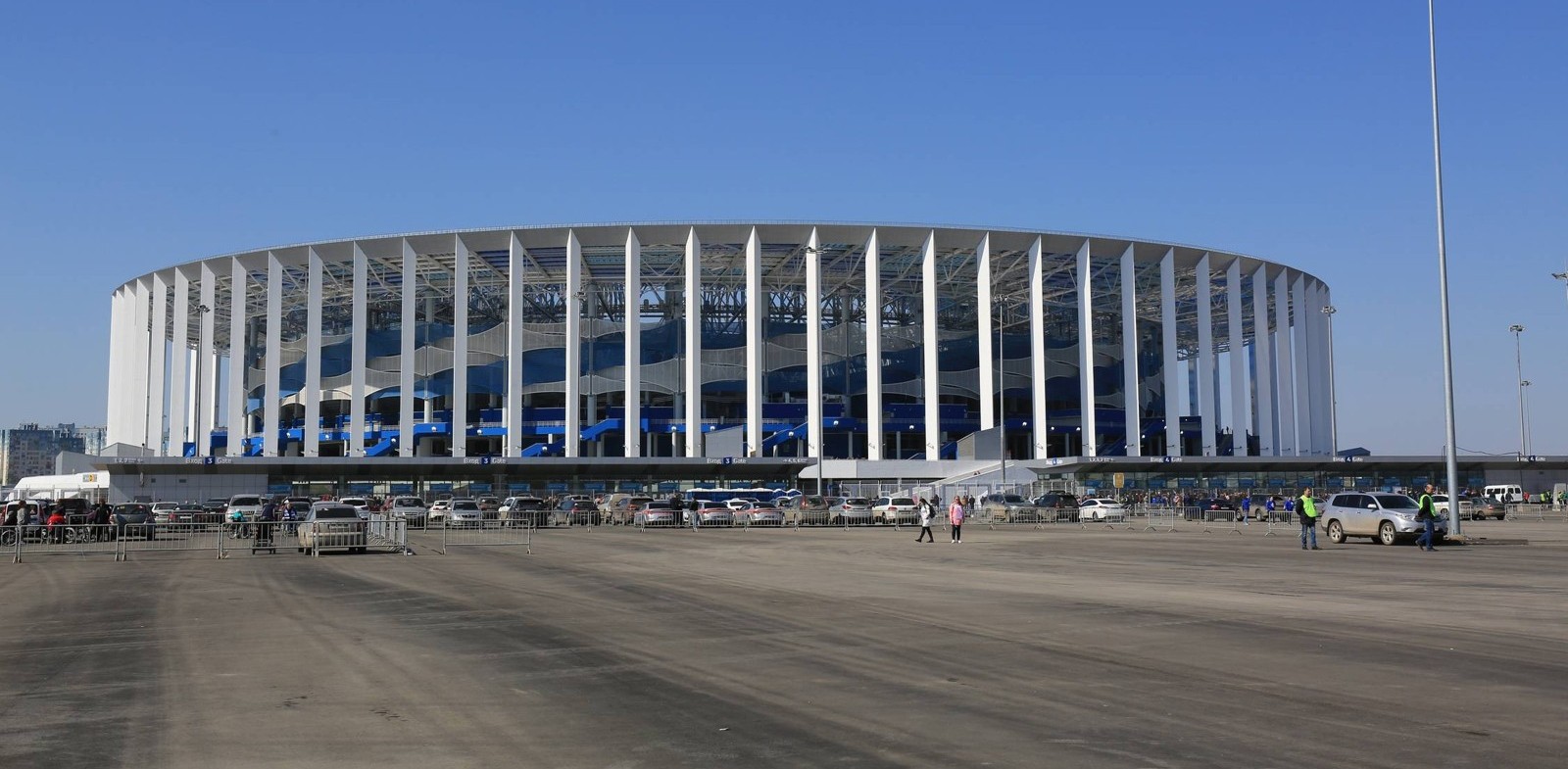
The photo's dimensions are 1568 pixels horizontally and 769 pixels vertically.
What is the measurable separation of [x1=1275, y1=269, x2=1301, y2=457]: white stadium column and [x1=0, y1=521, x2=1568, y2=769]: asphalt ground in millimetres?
77707

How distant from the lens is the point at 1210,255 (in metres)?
92.4

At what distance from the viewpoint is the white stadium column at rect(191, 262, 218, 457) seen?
91188mm

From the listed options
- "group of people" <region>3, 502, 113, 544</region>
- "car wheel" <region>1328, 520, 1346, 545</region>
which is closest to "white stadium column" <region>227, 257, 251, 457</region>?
"group of people" <region>3, 502, 113, 544</region>

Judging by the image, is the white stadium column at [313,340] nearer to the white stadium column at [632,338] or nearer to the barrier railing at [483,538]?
the white stadium column at [632,338]

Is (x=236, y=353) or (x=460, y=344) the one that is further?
(x=236, y=353)

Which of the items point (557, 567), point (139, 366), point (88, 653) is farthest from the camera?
point (139, 366)

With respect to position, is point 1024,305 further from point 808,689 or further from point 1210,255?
point 808,689

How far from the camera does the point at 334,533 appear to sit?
33.0 metres

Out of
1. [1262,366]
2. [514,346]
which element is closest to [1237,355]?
[1262,366]

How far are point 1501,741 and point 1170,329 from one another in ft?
280

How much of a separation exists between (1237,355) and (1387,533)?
66.3 metres

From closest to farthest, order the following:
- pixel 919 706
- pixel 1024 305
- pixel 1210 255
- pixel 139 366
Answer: pixel 919 706
pixel 1210 255
pixel 139 366
pixel 1024 305

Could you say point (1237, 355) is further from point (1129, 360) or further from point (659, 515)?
point (659, 515)

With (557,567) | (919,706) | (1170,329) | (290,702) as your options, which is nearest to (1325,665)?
(919,706)
